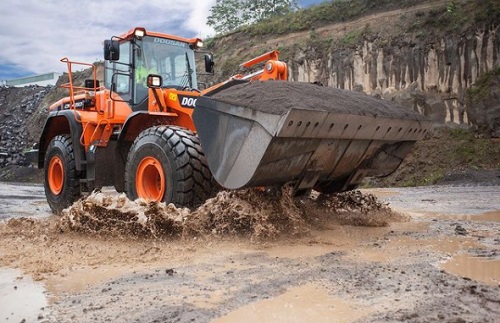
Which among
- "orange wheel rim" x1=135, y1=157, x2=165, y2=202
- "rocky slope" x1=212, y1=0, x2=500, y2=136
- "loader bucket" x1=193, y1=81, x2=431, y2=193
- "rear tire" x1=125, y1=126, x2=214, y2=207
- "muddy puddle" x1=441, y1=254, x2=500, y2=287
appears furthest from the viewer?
"rocky slope" x1=212, y1=0, x2=500, y2=136

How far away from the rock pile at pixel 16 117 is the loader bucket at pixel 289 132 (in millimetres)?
26325

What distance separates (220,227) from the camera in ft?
15.7

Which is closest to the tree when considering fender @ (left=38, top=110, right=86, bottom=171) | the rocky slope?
the rocky slope

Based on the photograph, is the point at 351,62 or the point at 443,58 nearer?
the point at 443,58

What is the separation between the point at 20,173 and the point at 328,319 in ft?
86.9

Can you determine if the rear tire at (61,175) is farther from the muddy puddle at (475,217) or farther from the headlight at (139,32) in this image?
the muddy puddle at (475,217)

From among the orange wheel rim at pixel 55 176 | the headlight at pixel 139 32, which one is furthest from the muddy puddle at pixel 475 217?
the orange wheel rim at pixel 55 176

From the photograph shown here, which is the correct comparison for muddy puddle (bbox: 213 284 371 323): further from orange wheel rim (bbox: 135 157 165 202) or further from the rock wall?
the rock wall

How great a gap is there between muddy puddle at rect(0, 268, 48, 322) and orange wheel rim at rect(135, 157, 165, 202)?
2.01m

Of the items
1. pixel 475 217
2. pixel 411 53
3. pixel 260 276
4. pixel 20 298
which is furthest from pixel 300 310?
pixel 411 53

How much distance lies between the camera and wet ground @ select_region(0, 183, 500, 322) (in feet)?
8.55

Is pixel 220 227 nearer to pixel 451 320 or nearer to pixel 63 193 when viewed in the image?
pixel 451 320

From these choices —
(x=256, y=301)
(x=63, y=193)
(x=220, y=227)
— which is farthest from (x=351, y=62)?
(x=256, y=301)

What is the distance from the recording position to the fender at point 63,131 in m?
7.39
